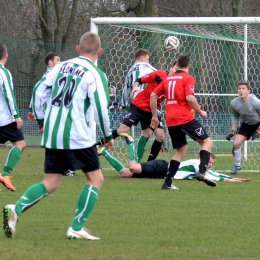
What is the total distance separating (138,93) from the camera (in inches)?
482

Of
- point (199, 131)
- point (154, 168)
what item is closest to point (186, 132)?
point (199, 131)

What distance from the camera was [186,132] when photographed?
9836mm

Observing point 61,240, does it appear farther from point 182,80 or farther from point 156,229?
point 182,80

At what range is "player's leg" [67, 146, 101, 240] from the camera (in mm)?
5887

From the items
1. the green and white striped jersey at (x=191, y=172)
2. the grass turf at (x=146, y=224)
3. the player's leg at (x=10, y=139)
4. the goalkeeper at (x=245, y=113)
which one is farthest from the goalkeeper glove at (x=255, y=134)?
the player's leg at (x=10, y=139)

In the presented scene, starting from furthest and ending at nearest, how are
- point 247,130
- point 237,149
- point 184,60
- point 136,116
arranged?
point 237,149, point 247,130, point 136,116, point 184,60

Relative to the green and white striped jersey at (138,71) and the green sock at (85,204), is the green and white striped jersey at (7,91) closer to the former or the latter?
the green and white striped jersey at (138,71)

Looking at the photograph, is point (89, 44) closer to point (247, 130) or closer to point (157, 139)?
point (157, 139)

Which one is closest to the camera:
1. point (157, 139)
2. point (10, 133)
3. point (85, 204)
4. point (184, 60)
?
point (85, 204)

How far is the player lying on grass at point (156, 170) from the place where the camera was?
11.2 metres

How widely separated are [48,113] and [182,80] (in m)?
4.07

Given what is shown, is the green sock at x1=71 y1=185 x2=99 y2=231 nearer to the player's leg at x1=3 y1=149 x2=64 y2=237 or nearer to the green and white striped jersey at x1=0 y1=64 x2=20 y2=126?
the player's leg at x1=3 y1=149 x2=64 y2=237

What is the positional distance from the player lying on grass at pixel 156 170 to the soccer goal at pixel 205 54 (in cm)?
277

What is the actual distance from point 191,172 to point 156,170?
22.2 inches
